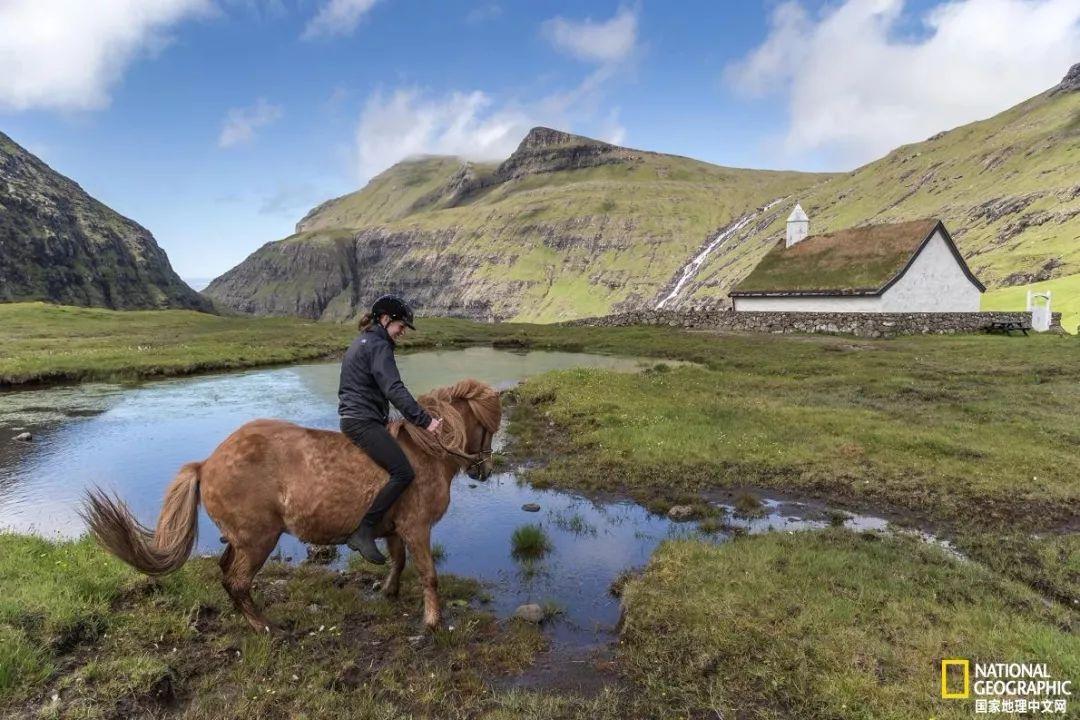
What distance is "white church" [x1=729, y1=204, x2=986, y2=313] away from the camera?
53812 millimetres

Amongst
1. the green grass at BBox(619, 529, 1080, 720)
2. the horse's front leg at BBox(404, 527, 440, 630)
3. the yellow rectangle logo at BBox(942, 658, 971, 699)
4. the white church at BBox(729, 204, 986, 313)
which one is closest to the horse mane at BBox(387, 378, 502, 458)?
the horse's front leg at BBox(404, 527, 440, 630)

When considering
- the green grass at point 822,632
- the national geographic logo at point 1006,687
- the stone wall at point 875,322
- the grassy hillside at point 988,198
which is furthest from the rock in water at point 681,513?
the grassy hillside at point 988,198

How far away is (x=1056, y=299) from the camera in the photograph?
57.1 metres

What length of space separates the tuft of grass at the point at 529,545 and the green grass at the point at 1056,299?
192ft

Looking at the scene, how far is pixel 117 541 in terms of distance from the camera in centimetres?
722

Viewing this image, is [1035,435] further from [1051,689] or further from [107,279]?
[107,279]

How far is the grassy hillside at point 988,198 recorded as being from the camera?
95.0m

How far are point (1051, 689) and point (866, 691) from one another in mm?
1952

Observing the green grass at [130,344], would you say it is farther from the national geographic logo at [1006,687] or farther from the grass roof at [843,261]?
the grass roof at [843,261]

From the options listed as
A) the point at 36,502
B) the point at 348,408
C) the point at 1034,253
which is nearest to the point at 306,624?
the point at 348,408

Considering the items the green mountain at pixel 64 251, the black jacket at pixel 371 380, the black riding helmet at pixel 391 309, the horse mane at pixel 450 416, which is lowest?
the horse mane at pixel 450 416

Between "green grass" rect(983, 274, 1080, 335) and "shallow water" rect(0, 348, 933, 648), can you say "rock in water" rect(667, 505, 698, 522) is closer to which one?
"shallow water" rect(0, 348, 933, 648)

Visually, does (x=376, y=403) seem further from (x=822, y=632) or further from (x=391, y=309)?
(x=822, y=632)

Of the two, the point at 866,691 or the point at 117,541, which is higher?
the point at 117,541
